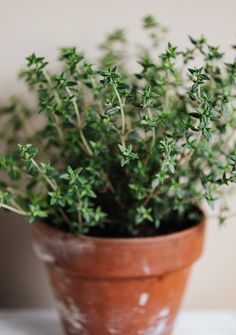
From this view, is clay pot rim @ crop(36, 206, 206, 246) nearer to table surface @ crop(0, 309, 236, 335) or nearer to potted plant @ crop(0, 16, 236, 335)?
potted plant @ crop(0, 16, 236, 335)

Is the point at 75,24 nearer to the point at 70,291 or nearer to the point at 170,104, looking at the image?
the point at 170,104

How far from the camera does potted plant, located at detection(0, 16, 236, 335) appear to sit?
781 millimetres

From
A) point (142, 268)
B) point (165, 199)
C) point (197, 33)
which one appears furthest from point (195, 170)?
point (197, 33)

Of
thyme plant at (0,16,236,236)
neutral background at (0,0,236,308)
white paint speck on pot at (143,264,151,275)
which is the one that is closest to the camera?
thyme plant at (0,16,236,236)

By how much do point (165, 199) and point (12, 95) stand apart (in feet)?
1.25

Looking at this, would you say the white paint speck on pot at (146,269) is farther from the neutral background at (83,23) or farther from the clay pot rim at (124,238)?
the neutral background at (83,23)

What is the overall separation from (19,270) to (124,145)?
48 cm

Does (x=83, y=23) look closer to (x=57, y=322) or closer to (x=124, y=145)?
(x=124, y=145)

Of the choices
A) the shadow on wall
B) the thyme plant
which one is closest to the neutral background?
the thyme plant

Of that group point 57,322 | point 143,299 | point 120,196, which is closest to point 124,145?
point 120,196

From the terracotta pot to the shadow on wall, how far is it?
206 millimetres

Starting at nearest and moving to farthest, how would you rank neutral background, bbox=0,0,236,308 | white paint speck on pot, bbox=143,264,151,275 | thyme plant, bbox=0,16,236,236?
thyme plant, bbox=0,16,236,236, white paint speck on pot, bbox=143,264,151,275, neutral background, bbox=0,0,236,308

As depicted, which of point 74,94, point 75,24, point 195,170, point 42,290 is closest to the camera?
point 74,94

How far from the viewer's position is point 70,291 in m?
0.87
